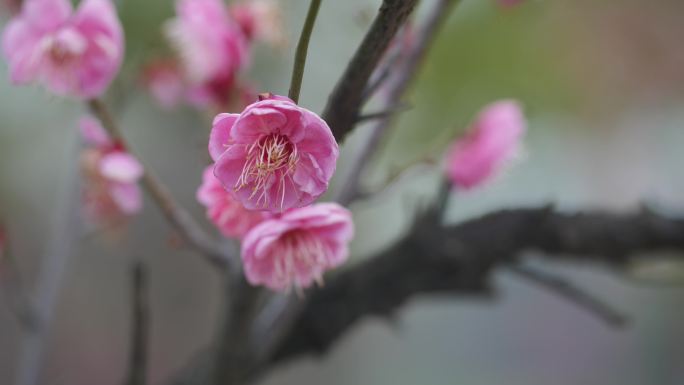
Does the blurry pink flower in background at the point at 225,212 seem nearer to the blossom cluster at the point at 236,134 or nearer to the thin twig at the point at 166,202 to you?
the blossom cluster at the point at 236,134

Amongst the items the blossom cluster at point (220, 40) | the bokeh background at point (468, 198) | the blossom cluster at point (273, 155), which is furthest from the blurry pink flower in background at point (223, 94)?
the bokeh background at point (468, 198)

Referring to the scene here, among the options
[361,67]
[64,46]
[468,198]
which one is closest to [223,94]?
[64,46]

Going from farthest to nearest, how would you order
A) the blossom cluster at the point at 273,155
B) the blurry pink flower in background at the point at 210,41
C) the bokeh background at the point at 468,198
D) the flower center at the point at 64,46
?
1. the bokeh background at the point at 468,198
2. the blurry pink flower in background at the point at 210,41
3. the flower center at the point at 64,46
4. the blossom cluster at the point at 273,155

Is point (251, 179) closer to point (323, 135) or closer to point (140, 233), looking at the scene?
point (323, 135)

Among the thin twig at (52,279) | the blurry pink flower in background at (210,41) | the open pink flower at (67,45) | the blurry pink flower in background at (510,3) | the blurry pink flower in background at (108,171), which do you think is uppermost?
the blurry pink flower in background at (510,3)

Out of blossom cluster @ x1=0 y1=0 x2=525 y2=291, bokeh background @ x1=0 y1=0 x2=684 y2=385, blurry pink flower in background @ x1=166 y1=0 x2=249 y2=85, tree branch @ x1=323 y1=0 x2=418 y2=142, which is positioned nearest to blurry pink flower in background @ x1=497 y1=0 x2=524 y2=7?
blossom cluster @ x1=0 y1=0 x2=525 y2=291

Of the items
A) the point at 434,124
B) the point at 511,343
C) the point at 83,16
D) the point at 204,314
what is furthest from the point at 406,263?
the point at 511,343

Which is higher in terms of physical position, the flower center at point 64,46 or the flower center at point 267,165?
the flower center at point 267,165
